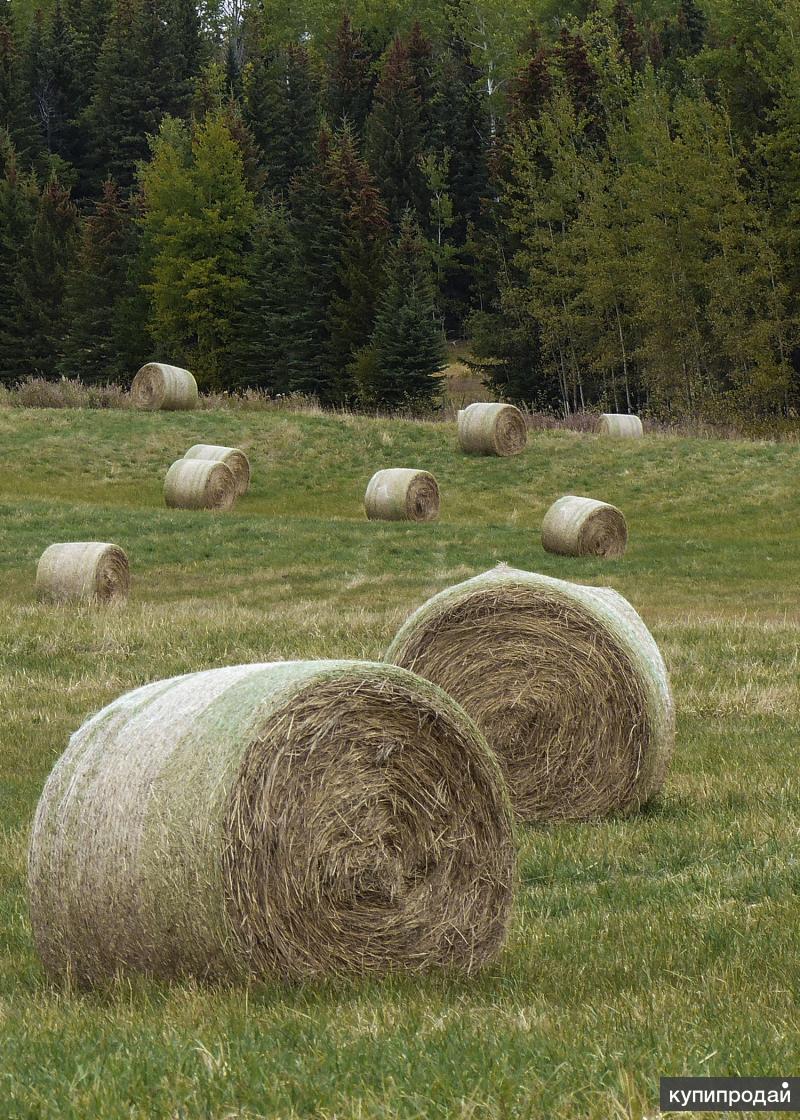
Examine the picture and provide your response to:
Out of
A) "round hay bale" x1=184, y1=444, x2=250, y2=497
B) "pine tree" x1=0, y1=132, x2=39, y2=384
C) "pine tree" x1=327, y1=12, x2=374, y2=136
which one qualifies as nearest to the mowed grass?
"round hay bale" x1=184, y1=444, x2=250, y2=497

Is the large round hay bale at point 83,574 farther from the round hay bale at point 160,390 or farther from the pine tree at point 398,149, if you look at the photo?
the pine tree at point 398,149

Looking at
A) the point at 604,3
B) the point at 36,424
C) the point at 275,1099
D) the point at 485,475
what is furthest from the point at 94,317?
the point at 275,1099

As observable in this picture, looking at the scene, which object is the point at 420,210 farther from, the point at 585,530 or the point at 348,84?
the point at 585,530

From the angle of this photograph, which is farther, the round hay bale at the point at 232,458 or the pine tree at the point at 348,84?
the pine tree at the point at 348,84

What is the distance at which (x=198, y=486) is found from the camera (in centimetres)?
3316

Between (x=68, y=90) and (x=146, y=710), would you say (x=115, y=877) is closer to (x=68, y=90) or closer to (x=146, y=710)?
(x=146, y=710)

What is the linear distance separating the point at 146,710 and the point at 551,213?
64.5m

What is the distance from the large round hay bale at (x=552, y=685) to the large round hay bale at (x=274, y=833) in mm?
3343

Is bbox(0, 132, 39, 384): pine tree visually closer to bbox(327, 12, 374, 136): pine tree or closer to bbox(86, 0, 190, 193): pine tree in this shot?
bbox(86, 0, 190, 193): pine tree

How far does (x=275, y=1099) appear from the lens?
160 inches

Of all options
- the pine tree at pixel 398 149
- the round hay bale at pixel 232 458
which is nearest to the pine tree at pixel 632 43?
→ the pine tree at pixel 398 149

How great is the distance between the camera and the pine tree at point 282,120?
97438 millimetres

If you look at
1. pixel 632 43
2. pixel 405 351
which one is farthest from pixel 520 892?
pixel 632 43

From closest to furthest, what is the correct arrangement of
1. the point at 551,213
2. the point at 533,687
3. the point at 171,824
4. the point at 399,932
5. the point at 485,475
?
the point at 171,824
the point at 399,932
the point at 533,687
the point at 485,475
the point at 551,213
